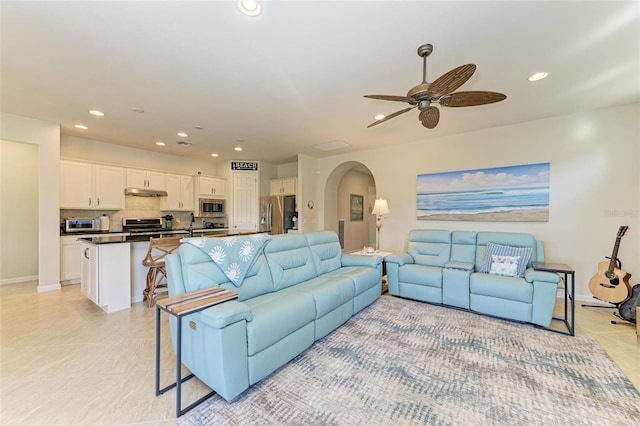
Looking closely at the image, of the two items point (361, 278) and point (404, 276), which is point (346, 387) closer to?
point (361, 278)

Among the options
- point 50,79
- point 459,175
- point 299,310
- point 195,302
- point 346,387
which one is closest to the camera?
point 195,302

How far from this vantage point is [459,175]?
4.50 metres

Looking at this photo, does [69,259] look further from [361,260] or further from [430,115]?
[430,115]

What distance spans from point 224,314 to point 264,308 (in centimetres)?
44

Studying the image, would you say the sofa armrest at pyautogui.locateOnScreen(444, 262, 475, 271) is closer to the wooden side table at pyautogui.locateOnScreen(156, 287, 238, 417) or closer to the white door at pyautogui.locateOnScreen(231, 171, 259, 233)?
the wooden side table at pyautogui.locateOnScreen(156, 287, 238, 417)

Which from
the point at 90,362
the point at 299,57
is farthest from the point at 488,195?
the point at 90,362

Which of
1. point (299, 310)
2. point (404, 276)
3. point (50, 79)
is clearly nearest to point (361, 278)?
point (404, 276)

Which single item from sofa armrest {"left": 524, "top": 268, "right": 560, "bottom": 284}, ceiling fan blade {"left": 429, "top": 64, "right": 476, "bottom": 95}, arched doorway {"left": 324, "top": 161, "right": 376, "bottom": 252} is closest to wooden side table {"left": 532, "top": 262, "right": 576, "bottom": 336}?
sofa armrest {"left": 524, "top": 268, "right": 560, "bottom": 284}

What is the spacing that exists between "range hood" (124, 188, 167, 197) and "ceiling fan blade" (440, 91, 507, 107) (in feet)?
19.2

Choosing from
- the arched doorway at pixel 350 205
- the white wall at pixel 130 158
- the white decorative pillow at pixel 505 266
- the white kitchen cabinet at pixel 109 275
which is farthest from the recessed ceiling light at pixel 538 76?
the white wall at pixel 130 158

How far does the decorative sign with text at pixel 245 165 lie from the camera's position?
676cm

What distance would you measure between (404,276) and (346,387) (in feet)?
7.09

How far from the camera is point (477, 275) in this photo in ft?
10.5

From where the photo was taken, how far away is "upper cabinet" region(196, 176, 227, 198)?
6336 millimetres
